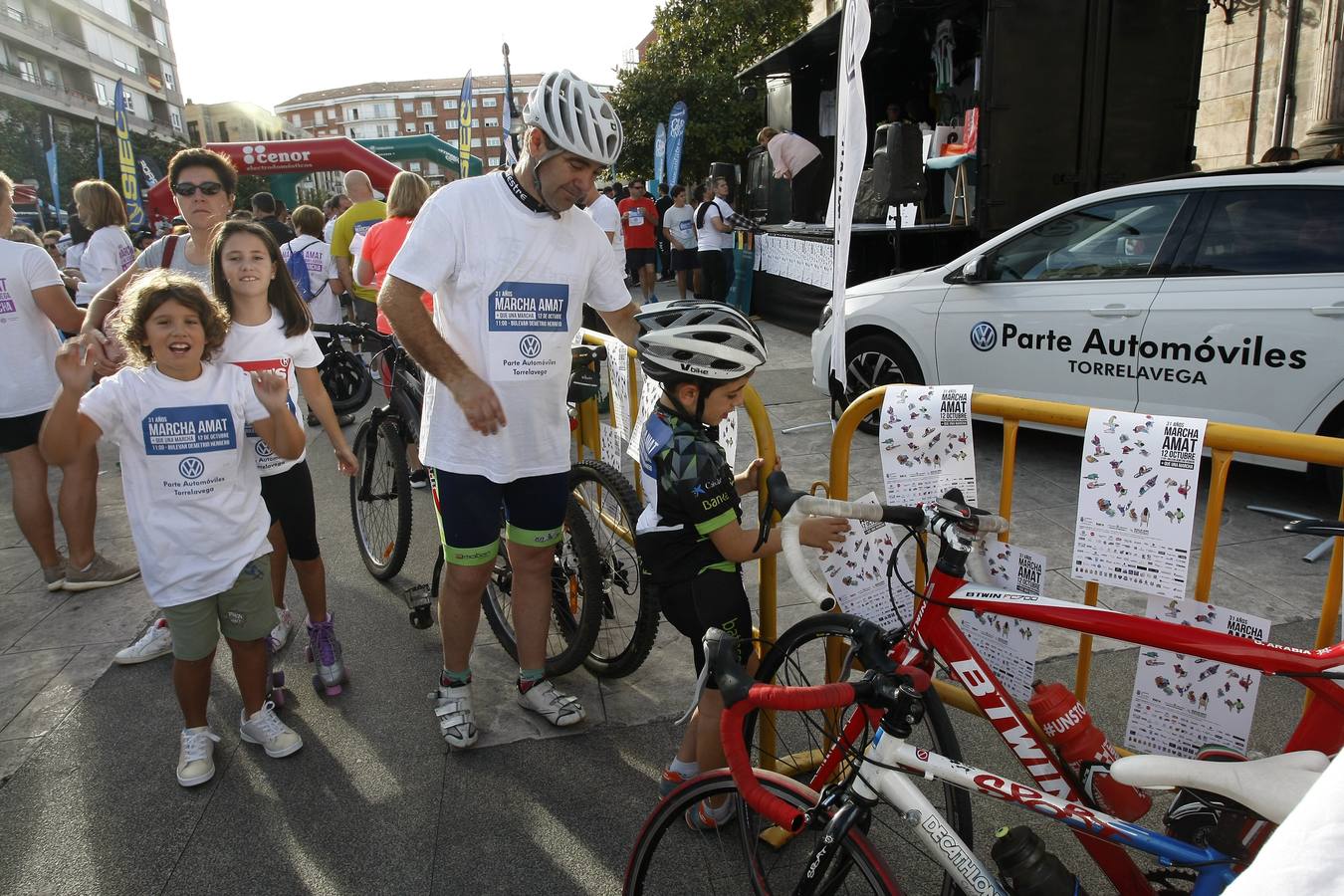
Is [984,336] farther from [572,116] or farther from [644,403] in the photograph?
[572,116]

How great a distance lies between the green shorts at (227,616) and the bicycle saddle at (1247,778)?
102 inches

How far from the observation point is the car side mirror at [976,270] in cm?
586

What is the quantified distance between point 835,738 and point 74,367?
266 centimetres

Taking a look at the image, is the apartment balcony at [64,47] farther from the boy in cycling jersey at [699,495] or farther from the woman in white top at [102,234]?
the boy in cycling jersey at [699,495]

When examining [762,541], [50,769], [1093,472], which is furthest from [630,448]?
[50,769]

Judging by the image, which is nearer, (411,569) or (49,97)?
(411,569)

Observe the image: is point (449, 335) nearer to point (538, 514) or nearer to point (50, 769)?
point (538, 514)

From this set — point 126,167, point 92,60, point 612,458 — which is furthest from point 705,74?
point 92,60

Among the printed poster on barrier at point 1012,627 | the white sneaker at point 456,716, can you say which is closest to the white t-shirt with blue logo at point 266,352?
the white sneaker at point 456,716

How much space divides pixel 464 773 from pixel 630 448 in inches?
50.3

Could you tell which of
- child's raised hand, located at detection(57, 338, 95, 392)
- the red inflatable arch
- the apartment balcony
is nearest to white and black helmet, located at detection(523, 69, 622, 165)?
child's raised hand, located at detection(57, 338, 95, 392)

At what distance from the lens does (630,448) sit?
3.20m

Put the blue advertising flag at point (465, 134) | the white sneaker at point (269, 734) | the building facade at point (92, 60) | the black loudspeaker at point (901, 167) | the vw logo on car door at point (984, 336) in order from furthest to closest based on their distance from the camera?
the building facade at point (92, 60) < the blue advertising flag at point (465, 134) < the black loudspeaker at point (901, 167) < the vw logo on car door at point (984, 336) < the white sneaker at point (269, 734)

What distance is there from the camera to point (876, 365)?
21.7ft
